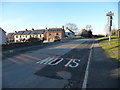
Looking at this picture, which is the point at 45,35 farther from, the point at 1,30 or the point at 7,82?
the point at 7,82

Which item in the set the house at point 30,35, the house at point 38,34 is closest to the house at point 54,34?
the house at point 38,34

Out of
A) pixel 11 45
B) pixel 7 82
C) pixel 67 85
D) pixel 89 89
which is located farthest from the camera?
pixel 11 45

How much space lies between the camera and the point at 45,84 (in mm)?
5945

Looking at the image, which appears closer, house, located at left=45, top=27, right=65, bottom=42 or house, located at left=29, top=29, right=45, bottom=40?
house, located at left=29, top=29, right=45, bottom=40

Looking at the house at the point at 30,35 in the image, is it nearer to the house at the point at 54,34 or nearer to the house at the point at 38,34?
the house at the point at 38,34

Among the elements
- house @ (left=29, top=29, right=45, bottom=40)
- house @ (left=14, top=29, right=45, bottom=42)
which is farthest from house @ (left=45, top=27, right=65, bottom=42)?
house @ (left=14, top=29, right=45, bottom=42)

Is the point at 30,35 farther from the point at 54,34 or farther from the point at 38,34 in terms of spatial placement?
the point at 54,34

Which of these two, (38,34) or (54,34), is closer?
(38,34)

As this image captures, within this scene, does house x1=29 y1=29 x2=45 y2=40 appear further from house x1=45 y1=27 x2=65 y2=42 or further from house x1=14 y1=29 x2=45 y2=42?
house x1=45 y1=27 x2=65 y2=42

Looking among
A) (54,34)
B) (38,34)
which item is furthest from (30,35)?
(54,34)

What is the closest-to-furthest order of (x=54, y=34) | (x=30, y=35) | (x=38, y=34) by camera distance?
(x=38, y=34) → (x=54, y=34) → (x=30, y=35)

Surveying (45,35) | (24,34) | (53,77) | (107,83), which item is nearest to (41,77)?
(53,77)

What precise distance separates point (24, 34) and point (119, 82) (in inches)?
3068

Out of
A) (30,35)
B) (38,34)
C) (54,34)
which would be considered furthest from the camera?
(30,35)
